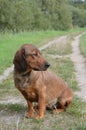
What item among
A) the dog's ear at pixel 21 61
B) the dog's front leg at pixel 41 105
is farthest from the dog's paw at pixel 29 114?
the dog's ear at pixel 21 61

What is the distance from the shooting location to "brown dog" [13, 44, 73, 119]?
20.7ft

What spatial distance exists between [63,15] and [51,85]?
2180 inches

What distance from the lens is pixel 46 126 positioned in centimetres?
647

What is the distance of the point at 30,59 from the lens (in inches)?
249

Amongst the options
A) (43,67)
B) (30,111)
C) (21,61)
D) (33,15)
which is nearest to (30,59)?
(21,61)

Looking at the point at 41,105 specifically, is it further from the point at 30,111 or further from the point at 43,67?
the point at 43,67

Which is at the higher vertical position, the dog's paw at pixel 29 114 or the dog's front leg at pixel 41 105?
the dog's front leg at pixel 41 105

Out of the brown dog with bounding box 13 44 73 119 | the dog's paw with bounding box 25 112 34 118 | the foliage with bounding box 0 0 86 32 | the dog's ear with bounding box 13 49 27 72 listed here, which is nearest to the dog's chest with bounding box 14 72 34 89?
the brown dog with bounding box 13 44 73 119

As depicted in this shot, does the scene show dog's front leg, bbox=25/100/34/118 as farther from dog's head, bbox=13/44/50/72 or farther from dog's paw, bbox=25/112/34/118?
dog's head, bbox=13/44/50/72

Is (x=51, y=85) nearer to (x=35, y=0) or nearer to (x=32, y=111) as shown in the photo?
(x=32, y=111)

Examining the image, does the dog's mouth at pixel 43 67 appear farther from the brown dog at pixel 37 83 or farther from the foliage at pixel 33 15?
the foliage at pixel 33 15

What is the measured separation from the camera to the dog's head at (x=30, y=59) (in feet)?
20.5

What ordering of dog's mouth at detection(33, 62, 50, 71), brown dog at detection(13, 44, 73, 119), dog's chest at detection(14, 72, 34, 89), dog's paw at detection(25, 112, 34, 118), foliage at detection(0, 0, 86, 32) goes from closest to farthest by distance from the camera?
dog's mouth at detection(33, 62, 50, 71) → brown dog at detection(13, 44, 73, 119) → dog's chest at detection(14, 72, 34, 89) → dog's paw at detection(25, 112, 34, 118) → foliage at detection(0, 0, 86, 32)

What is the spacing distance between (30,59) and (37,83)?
1.62 ft
